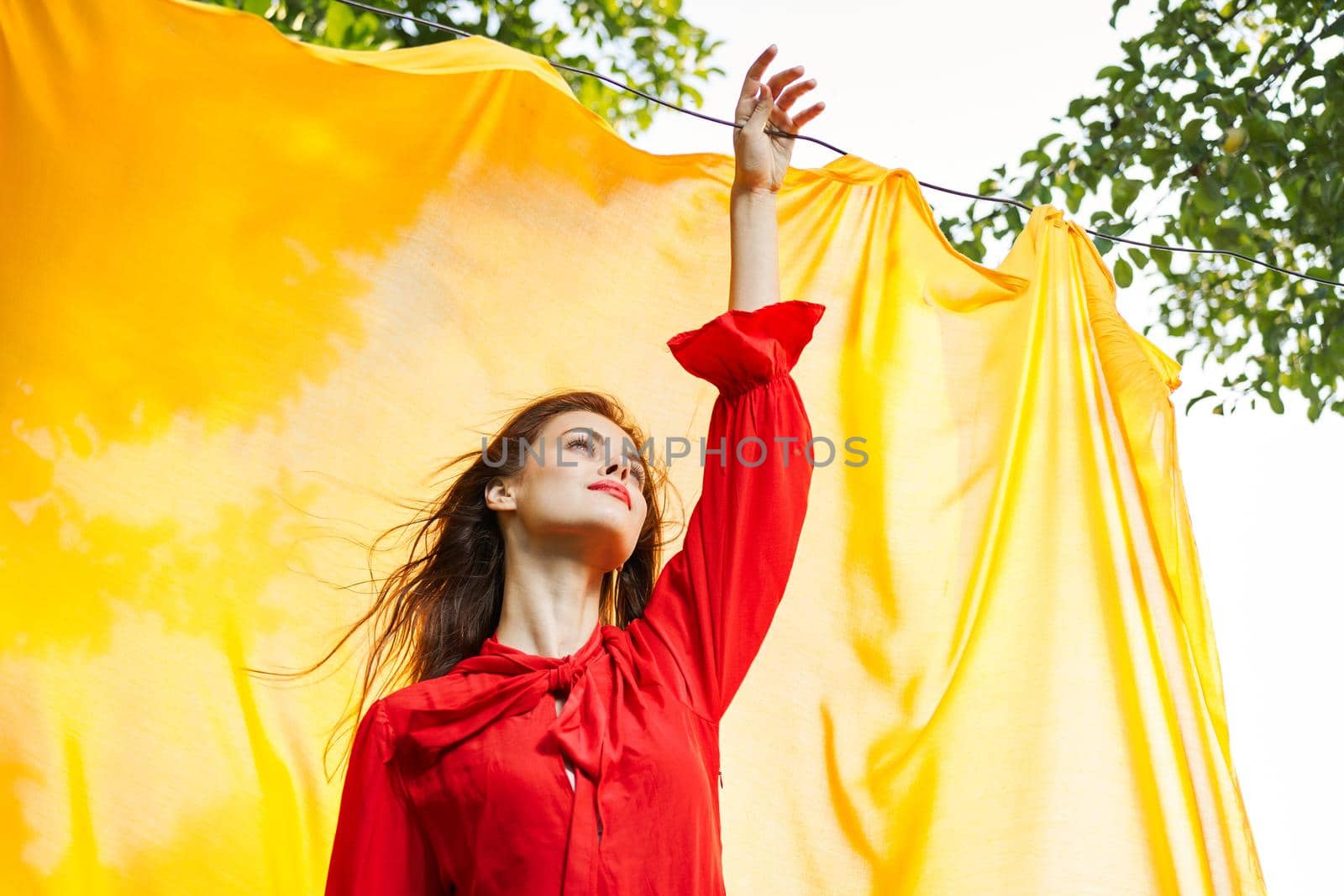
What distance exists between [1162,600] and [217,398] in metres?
1.59

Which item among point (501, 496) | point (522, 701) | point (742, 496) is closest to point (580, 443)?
point (501, 496)

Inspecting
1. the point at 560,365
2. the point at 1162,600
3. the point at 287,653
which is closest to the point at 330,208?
the point at 560,365

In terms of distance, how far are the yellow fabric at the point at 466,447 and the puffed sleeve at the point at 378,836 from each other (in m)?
0.56

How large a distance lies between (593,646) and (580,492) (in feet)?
0.69

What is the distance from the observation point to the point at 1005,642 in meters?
2.22

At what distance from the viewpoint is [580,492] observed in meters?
1.96

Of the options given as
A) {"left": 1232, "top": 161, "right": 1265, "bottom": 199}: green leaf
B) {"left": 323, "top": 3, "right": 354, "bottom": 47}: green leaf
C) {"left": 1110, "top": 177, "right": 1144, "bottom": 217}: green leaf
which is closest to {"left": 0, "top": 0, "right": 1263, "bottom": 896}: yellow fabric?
{"left": 1110, "top": 177, "right": 1144, "bottom": 217}: green leaf

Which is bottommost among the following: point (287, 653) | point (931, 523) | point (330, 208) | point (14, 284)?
point (287, 653)

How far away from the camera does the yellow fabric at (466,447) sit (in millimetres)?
2152

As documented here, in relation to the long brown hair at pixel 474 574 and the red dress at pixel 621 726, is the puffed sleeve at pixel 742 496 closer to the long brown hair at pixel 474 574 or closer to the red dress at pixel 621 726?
the red dress at pixel 621 726

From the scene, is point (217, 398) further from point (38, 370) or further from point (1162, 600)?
point (1162, 600)

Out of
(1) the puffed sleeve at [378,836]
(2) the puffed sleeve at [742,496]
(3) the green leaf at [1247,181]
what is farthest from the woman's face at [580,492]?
(3) the green leaf at [1247,181]

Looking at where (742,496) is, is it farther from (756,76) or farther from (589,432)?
(756,76)

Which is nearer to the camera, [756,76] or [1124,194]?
[756,76]
